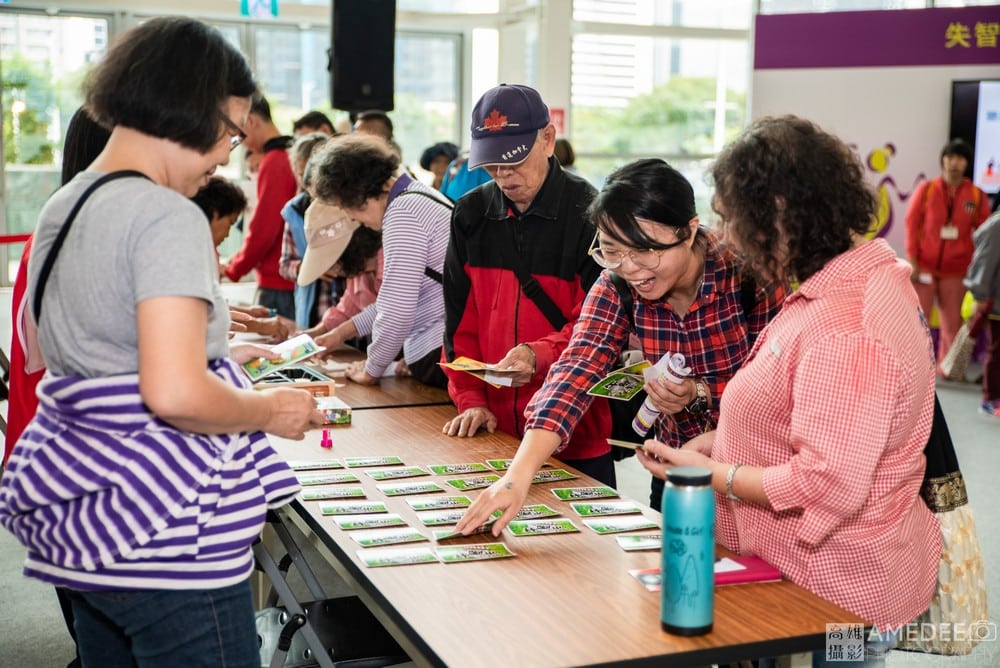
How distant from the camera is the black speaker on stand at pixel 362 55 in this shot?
627 centimetres

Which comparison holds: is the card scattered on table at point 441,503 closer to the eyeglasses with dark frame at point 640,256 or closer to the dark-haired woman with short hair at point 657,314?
the dark-haired woman with short hair at point 657,314

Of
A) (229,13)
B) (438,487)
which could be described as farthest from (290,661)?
(229,13)

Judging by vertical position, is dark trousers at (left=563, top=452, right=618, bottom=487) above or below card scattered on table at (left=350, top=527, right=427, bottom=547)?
below

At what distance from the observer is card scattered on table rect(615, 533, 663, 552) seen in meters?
1.94

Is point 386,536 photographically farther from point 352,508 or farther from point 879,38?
point 879,38

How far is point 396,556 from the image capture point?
6.19 ft

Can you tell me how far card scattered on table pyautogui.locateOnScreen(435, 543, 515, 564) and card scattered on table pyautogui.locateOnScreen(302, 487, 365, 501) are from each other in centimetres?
38

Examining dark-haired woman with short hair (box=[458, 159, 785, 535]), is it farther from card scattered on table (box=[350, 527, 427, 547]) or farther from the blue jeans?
the blue jeans

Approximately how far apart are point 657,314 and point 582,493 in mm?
419

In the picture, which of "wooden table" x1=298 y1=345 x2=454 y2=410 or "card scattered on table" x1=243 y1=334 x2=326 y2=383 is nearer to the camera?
"card scattered on table" x1=243 y1=334 x2=326 y2=383

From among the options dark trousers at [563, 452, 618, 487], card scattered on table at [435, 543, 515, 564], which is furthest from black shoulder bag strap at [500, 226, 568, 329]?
card scattered on table at [435, 543, 515, 564]

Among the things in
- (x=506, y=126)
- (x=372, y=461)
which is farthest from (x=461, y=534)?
(x=506, y=126)

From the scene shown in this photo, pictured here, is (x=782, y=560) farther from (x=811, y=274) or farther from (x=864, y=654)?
(x=811, y=274)

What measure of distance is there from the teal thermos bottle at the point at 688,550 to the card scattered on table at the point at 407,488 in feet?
2.73
